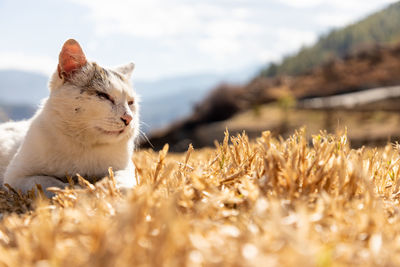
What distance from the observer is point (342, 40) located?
8281cm

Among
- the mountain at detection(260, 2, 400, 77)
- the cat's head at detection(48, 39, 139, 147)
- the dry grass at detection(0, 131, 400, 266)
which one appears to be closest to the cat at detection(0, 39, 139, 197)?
the cat's head at detection(48, 39, 139, 147)

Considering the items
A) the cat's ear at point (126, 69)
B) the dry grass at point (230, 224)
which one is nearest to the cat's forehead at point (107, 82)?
the cat's ear at point (126, 69)

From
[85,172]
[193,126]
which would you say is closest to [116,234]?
[85,172]

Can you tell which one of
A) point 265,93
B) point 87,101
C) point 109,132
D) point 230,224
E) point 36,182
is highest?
point 87,101

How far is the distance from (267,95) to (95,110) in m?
31.9

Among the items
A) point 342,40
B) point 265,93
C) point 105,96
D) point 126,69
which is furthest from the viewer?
point 342,40

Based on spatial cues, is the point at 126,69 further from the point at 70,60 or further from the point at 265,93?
the point at 265,93

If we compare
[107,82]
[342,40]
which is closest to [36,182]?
[107,82]

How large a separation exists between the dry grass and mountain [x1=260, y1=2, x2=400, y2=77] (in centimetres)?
6678

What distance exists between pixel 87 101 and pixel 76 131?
0.80 ft

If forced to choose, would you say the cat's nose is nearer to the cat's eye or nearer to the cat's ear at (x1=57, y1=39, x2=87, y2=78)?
the cat's eye

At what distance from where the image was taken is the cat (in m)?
2.52

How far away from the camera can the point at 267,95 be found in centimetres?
3341

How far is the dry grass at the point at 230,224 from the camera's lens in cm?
95
